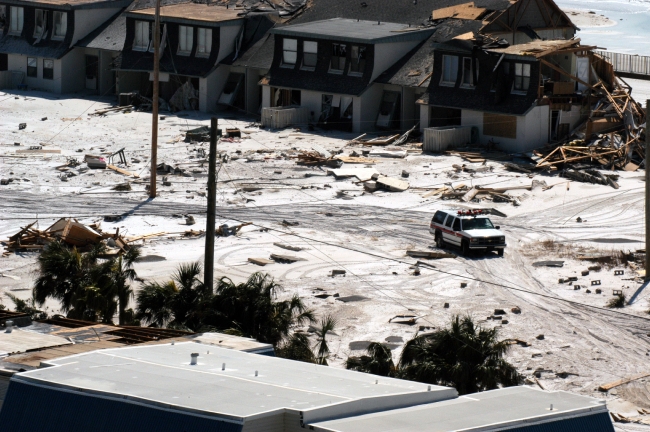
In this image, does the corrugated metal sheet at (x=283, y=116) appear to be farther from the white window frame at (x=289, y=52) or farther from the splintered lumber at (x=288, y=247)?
the splintered lumber at (x=288, y=247)

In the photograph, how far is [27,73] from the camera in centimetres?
7381

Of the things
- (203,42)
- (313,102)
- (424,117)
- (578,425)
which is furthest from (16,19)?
(578,425)

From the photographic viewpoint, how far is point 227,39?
6756 cm

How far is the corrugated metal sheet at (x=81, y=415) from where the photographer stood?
1673cm

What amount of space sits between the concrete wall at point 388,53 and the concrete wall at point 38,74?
21428 mm

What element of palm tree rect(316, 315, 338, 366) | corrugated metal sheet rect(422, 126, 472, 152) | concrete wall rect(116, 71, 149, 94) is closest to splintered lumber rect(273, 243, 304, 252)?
palm tree rect(316, 315, 338, 366)

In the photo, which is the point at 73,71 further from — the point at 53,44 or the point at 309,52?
the point at 309,52

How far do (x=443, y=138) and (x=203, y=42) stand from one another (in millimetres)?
18247

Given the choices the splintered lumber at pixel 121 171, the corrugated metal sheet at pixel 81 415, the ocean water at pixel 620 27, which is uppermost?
the ocean water at pixel 620 27

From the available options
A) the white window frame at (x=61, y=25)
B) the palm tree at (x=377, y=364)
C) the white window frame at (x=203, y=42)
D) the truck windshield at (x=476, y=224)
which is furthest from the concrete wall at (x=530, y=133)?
the palm tree at (x=377, y=364)

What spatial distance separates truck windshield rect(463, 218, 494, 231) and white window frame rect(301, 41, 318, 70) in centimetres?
2558

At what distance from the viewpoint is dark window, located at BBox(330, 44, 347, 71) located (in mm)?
62750

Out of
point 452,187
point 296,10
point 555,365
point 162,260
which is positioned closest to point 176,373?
point 555,365

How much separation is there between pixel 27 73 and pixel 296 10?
1724 cm
